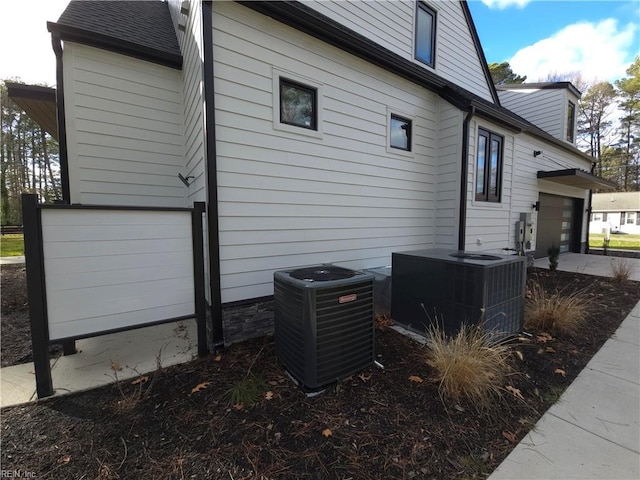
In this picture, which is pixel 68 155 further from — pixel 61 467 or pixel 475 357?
pixel 475 357

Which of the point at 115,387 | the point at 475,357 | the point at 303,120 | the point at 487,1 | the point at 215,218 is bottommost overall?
the point at 115,387

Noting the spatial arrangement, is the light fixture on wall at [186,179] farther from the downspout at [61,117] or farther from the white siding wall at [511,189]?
the white siding wall at [511,189]

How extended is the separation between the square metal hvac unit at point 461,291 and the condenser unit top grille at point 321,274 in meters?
1.23

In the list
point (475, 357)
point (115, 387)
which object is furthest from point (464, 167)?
point (115, 387)

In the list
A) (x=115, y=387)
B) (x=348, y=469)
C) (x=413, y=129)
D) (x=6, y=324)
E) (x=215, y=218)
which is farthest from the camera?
(x=413, y=129)

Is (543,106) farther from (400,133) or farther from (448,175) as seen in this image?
(400,133)

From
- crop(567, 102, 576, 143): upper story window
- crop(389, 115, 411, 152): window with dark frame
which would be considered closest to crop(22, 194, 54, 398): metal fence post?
crop(389, 115, 411, 152): window with dark frame

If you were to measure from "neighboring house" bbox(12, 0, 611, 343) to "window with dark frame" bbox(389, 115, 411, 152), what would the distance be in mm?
29

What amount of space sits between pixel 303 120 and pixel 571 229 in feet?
44.4

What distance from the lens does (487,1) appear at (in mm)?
6777

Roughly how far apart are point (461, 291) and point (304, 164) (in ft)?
8.86

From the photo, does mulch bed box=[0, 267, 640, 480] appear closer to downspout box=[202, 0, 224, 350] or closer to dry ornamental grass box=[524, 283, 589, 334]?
downspout box=[202, 0, 224, 350]

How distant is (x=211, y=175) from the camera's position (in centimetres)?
320

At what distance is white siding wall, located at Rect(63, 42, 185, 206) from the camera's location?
164 inches
